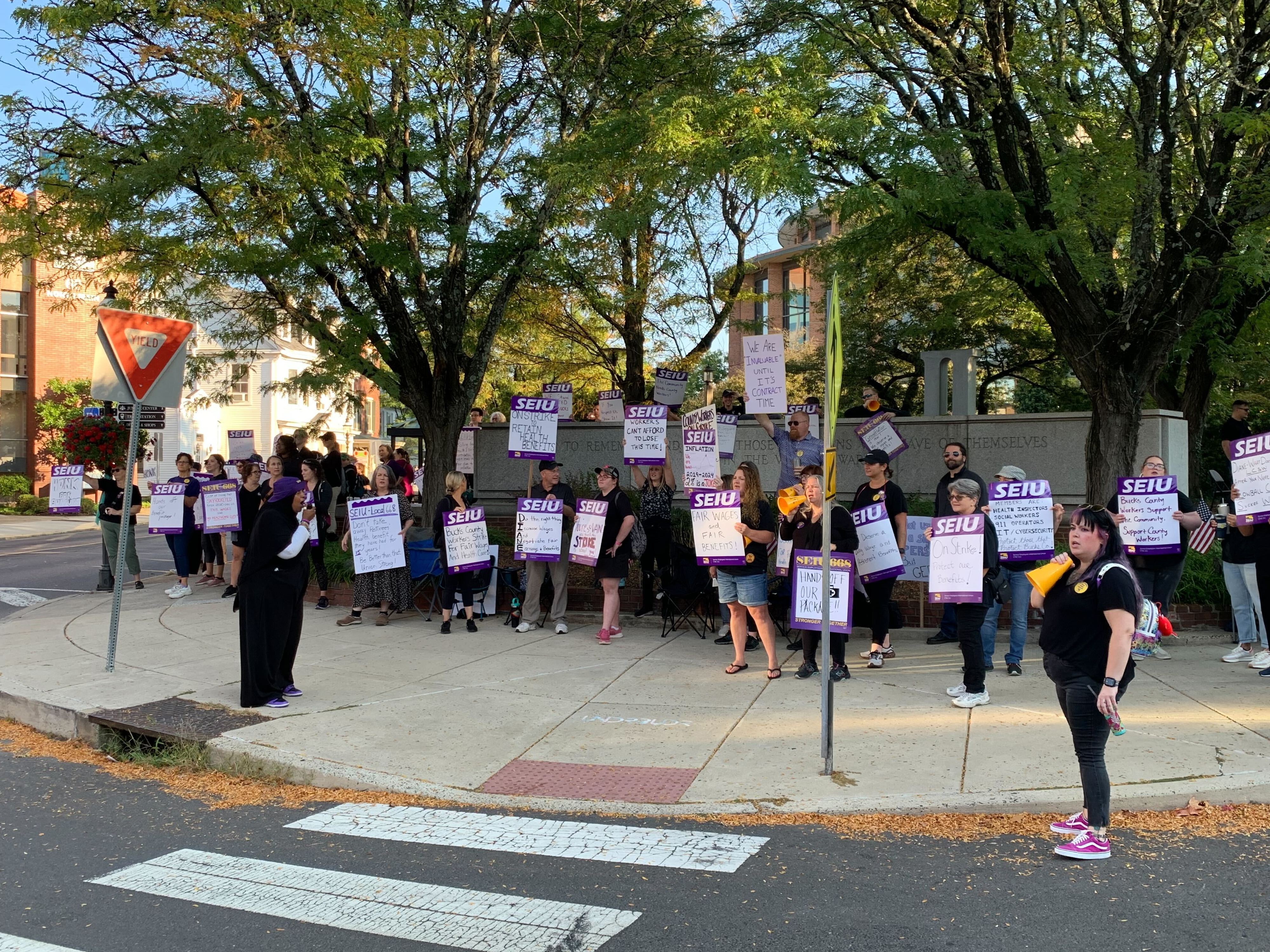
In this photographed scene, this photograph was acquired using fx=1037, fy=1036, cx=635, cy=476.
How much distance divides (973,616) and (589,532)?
429 centimetres

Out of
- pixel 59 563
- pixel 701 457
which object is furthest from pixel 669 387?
pixel 59 563

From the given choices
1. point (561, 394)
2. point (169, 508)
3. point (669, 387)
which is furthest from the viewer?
point (669, 387)

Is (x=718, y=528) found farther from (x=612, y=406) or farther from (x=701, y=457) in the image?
(x=612, y=406)

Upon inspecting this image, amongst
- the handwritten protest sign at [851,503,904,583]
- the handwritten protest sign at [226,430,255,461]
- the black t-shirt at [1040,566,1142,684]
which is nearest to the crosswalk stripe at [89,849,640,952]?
the black t-shirt at [1040,566,1142,684]

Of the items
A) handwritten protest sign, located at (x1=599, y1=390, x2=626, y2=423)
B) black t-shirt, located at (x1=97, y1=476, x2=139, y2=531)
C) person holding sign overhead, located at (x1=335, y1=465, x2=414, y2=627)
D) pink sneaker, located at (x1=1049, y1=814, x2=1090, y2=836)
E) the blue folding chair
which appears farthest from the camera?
handwritten protest sign, located at (x1=599, y1=390, x2=626, y2=423)

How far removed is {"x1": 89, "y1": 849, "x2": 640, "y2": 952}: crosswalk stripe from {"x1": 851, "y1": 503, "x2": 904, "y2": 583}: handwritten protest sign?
17.2 feet

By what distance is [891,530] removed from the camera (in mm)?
9141

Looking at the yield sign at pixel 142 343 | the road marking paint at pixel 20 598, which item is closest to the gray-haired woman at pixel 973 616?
the yield sign at pixel 142 343

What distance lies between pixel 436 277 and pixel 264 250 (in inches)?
112

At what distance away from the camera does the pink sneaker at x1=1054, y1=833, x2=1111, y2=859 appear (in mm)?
5023

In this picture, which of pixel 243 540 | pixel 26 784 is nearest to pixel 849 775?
pixel 26 784

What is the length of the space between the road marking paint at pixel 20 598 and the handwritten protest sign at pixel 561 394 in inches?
296

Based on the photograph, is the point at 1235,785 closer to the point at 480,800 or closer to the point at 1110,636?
the point at 1110,636

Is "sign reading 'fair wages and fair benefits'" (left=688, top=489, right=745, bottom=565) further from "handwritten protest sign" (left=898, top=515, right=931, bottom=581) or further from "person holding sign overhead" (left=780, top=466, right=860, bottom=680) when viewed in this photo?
"handwritten protest sign" (left=898, top=515, right=931, bottom=581)
